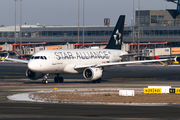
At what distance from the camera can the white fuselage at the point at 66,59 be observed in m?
48.5

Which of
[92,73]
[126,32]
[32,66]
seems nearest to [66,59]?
[92,73]

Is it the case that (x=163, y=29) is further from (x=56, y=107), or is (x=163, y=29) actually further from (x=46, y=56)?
(x=56, y=107)

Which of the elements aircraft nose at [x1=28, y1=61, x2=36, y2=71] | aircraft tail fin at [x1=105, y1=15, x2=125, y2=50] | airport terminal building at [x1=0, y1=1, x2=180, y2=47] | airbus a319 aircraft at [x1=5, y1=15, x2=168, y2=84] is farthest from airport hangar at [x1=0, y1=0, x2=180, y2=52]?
aircraft nose at [x1=28, y1=61, x2=36, y2=71]

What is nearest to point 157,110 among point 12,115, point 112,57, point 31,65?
point 12,115

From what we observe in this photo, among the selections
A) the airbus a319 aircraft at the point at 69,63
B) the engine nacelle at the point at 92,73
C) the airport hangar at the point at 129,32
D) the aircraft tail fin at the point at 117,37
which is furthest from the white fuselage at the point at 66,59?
the airport hangar at the point at 129,32

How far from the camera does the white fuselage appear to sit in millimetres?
48531

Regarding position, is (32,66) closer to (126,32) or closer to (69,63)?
(69,63)

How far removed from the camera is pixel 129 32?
171 metres

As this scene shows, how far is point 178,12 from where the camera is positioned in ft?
598

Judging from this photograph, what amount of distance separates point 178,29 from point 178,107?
145 m

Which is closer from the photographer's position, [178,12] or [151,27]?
[151,27]

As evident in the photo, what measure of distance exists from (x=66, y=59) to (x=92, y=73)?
438 cm

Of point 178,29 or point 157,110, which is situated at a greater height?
point 178,29

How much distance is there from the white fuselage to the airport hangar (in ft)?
332
